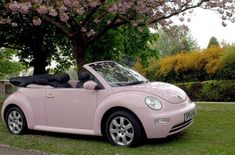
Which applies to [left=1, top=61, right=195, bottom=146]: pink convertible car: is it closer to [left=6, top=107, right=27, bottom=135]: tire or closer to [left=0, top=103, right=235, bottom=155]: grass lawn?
[left=6, top=107, right=27, bottom=135]: tire

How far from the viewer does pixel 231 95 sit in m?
17.2

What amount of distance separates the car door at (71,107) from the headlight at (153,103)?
100 centimetres

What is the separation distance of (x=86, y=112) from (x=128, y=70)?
1.36m

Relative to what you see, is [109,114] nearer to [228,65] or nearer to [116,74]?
[116,74]

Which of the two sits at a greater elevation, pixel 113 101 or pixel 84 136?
pixel 113 101

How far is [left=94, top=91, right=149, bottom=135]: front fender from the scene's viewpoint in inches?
287

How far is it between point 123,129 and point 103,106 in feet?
1.79

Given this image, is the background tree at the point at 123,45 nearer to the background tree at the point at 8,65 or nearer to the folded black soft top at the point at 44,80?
the folded black soft top at the point at 44,80

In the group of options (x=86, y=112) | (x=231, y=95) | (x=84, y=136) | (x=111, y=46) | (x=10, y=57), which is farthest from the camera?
(x=10, y=57)

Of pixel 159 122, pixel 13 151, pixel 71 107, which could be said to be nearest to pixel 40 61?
pixel 71 107

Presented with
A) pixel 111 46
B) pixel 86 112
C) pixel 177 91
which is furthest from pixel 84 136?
pixel 111 46

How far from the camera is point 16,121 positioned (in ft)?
29.5

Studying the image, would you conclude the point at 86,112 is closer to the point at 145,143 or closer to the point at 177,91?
the point at 145,143

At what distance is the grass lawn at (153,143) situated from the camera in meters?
7.01
